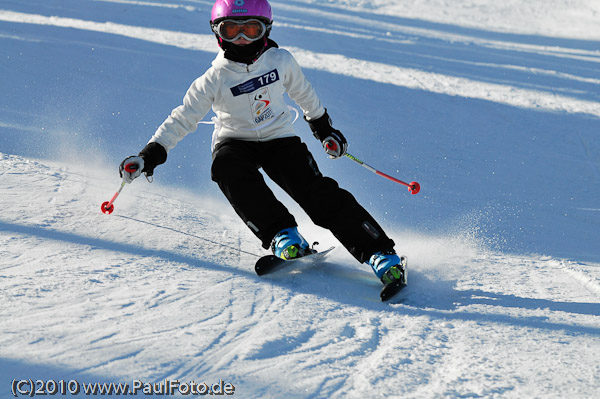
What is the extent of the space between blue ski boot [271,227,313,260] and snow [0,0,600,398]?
12 cm

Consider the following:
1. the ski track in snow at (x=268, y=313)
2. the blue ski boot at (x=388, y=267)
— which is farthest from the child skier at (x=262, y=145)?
the ski track in snow at (x=268, y=313)

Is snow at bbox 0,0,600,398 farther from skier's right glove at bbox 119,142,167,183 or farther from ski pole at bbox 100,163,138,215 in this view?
skier's right glove at bbox 119,142,167,183

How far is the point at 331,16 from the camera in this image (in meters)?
16.0

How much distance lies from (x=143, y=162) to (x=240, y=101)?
0.70m

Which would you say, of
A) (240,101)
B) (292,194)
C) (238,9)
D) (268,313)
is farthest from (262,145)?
(268,313)

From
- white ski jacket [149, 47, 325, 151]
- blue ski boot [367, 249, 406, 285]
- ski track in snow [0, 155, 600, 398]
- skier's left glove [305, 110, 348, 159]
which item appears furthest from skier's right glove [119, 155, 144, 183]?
blue ski boot [367, 249, 406, 285]

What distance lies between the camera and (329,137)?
163 inches

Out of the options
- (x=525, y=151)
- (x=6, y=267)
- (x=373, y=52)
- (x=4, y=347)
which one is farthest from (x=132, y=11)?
(x=4, y=347)

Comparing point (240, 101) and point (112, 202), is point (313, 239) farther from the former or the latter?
point (112, 202)

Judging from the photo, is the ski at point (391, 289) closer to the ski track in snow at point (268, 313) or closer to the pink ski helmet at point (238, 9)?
the ski track in snow at point (268, 313)

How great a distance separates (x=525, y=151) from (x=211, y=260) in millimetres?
4400

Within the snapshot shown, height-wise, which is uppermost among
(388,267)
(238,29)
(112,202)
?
(238,29)

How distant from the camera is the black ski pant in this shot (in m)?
3.46

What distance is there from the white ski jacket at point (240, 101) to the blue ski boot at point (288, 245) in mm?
817
